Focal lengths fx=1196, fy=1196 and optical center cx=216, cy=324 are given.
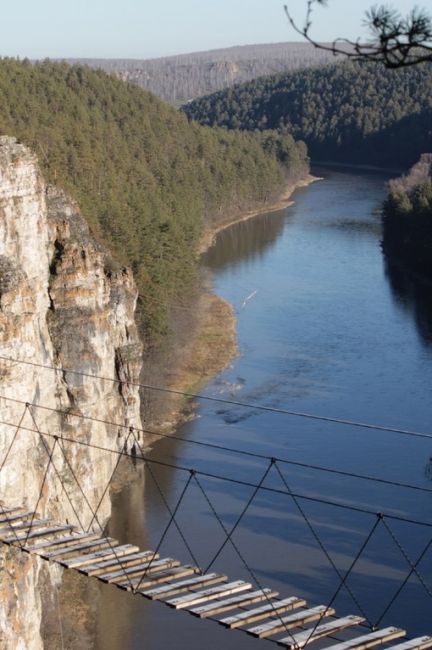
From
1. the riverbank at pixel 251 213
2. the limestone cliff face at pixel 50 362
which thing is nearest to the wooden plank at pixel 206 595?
the limestone cliff face at pixel 50 362

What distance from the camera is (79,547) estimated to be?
1656 cm

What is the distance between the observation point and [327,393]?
134 feet

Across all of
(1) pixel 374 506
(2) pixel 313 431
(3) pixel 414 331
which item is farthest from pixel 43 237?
(3) pixel 414 331

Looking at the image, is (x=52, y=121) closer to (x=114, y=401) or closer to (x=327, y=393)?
(x=327, y=393)

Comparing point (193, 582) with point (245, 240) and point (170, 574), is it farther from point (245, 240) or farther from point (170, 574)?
point (245, 240)

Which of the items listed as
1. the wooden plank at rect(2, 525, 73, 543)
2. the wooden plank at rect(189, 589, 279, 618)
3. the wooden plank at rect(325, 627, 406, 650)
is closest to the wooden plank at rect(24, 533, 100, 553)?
the wooden plank at rect(2, 525, 73, 543)

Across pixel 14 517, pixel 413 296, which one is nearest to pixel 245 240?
pixel 413 296

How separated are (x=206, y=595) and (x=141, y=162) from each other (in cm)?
5905

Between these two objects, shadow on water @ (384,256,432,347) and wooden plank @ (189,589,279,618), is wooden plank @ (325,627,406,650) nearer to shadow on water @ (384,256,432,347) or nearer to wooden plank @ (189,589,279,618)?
wooden plank @ (189,589,279,618)

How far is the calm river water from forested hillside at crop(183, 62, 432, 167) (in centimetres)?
5066

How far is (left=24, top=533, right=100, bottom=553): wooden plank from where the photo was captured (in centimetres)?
1633

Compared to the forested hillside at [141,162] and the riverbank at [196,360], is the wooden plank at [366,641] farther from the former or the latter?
the forested hillside at [141,162]

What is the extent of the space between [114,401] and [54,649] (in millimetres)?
8105

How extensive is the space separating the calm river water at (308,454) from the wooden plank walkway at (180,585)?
181 centimetres
